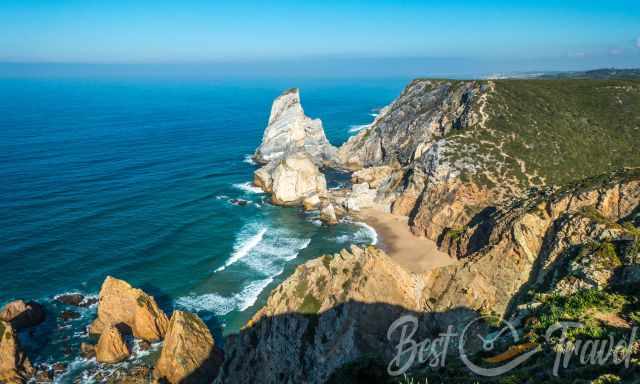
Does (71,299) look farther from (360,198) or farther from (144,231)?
(360,198)

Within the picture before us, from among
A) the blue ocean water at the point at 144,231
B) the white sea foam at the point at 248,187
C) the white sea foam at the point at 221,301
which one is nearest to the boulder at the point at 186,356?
the blue ocean water at the point at 144,231

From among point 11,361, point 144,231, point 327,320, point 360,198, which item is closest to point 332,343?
point 327,320

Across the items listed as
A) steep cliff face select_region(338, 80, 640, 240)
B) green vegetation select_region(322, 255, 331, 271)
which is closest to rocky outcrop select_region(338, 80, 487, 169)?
steep cliff face select_region(338, 80, 640, 240)

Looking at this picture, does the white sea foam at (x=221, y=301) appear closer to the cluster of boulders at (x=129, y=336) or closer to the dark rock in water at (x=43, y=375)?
the cluster of boulders at (x=129, y=336)

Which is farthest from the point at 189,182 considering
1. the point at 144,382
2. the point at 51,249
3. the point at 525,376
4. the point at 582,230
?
the point at 525,376

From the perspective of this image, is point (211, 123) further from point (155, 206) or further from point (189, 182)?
point (155, 206)

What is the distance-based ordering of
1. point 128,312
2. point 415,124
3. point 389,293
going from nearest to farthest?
point 389,293 < point 128,312 < point 415,124

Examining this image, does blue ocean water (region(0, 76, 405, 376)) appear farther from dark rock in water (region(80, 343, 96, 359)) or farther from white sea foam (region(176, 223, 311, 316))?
dark rock in water (region(80, 343, 96, 359))

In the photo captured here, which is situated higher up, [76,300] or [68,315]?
[76,300]
